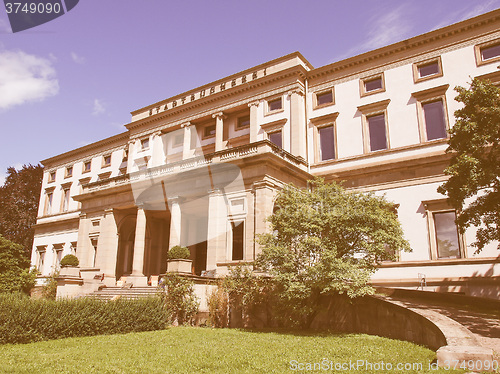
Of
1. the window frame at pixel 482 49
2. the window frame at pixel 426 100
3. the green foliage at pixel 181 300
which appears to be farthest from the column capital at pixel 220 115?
the window frame at pixel 482 49

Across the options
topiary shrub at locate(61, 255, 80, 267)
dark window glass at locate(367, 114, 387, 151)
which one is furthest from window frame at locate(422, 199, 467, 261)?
topiary shrub at locate(61, 255, 80, 267)

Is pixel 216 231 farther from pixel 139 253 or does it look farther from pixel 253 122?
pixel 253 122

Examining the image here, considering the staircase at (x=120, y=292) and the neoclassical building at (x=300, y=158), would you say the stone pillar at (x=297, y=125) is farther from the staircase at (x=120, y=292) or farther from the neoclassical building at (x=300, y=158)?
the staircase at (x=120, y=292)

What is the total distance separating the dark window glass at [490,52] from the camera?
23.7 m

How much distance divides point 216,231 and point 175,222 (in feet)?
11.9

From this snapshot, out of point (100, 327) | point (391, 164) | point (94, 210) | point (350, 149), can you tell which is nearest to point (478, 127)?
point (391, 164)

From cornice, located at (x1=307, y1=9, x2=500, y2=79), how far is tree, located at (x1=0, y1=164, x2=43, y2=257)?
39220 millimetres

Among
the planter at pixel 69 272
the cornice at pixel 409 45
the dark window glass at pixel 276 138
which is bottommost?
the planter at pixel 69 272

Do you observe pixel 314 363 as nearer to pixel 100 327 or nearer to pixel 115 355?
pixel 115 355

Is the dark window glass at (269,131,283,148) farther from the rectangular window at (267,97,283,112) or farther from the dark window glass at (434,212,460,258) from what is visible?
the dark window glass at (434,212,460,258)

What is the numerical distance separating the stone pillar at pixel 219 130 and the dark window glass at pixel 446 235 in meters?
16.5

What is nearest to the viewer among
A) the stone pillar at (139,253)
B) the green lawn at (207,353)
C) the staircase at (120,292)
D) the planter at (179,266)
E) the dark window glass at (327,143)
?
the green lawn at (207,353)

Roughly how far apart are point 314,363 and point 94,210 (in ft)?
87.2

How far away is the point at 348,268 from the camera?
14.1 metres
